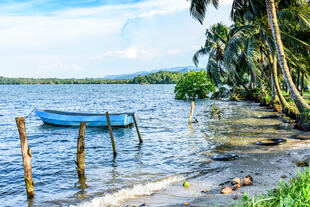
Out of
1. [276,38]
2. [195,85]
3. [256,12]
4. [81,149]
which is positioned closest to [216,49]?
[195,85]

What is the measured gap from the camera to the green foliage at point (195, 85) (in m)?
48.6

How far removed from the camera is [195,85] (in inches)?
1912

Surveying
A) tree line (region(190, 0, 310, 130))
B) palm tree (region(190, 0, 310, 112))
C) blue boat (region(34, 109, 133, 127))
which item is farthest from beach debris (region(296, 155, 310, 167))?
blue boat (region(34, 109, 133, 127))

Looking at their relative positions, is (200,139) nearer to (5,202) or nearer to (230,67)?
(230,67)

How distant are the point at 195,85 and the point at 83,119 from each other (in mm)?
28592

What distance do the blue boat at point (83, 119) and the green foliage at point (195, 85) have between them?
26.8m

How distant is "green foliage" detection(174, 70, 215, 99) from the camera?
48.6 meters

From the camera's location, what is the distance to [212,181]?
9.30 m

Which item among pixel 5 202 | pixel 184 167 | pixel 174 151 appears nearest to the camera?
pixel 5 202

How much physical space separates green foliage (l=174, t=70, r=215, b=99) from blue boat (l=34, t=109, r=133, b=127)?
26.8 meters

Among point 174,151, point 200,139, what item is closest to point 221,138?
point 200,139

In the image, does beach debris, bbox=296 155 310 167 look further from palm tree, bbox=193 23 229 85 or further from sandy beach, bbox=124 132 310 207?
palm tree, bbox=193 23 229 85

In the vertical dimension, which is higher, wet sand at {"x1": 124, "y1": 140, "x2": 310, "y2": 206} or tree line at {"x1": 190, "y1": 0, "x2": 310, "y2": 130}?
tree line at {"x1": 190, "y1": 0, "x2": 310, "y2": 130}

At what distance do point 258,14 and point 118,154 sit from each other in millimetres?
14441
